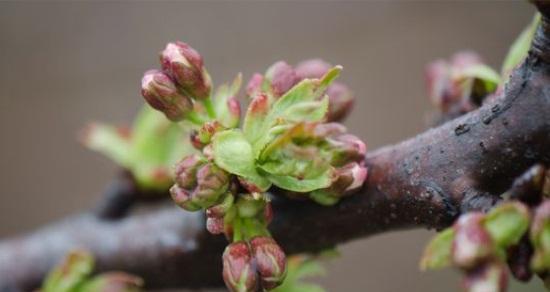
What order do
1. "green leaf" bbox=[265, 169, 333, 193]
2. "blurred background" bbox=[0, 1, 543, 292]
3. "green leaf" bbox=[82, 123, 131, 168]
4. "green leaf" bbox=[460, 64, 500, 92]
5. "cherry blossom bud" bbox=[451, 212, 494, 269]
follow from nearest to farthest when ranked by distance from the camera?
"cherry blossom bud" bbox=[451, 212, 494, 269]
"green leaf" bbox=[265, 169, 333, 193]
"green leaf" bbox=[460, 64, 500, 92]
"green leaf" bbox=[82, 123, 131, 168]
"blurred background" bbox=[0, 1, 543, 292]

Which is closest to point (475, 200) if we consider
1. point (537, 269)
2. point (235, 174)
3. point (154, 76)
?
point (537, 269)

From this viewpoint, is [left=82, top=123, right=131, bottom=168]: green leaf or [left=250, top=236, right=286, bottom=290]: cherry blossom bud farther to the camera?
[left=82, top=123, right=131, bottom=168]: green leaf

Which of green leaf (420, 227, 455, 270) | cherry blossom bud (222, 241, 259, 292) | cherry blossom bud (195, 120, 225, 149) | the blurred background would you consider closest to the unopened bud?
cherry blossom bud (195, 120, 225, 149)

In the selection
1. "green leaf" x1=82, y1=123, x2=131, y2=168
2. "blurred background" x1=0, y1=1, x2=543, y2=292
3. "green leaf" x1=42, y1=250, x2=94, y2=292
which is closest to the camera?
"green leaf" x1=42, y1=250, x2=94, y2=292

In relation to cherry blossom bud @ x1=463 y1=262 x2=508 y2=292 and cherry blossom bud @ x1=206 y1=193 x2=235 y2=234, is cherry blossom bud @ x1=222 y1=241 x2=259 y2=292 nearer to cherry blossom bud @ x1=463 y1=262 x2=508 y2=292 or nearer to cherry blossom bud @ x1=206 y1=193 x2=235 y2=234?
cherry blossom bud @ x1=206 y1=193 x2=235 y2=234

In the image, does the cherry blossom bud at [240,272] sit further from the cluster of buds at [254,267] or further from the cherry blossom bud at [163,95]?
the cherry blossom bud at [163,95]

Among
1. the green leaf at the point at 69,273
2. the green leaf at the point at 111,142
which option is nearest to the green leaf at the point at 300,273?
the green leaf at the point at 69,273

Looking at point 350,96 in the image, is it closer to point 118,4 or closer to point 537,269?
point 537,269
